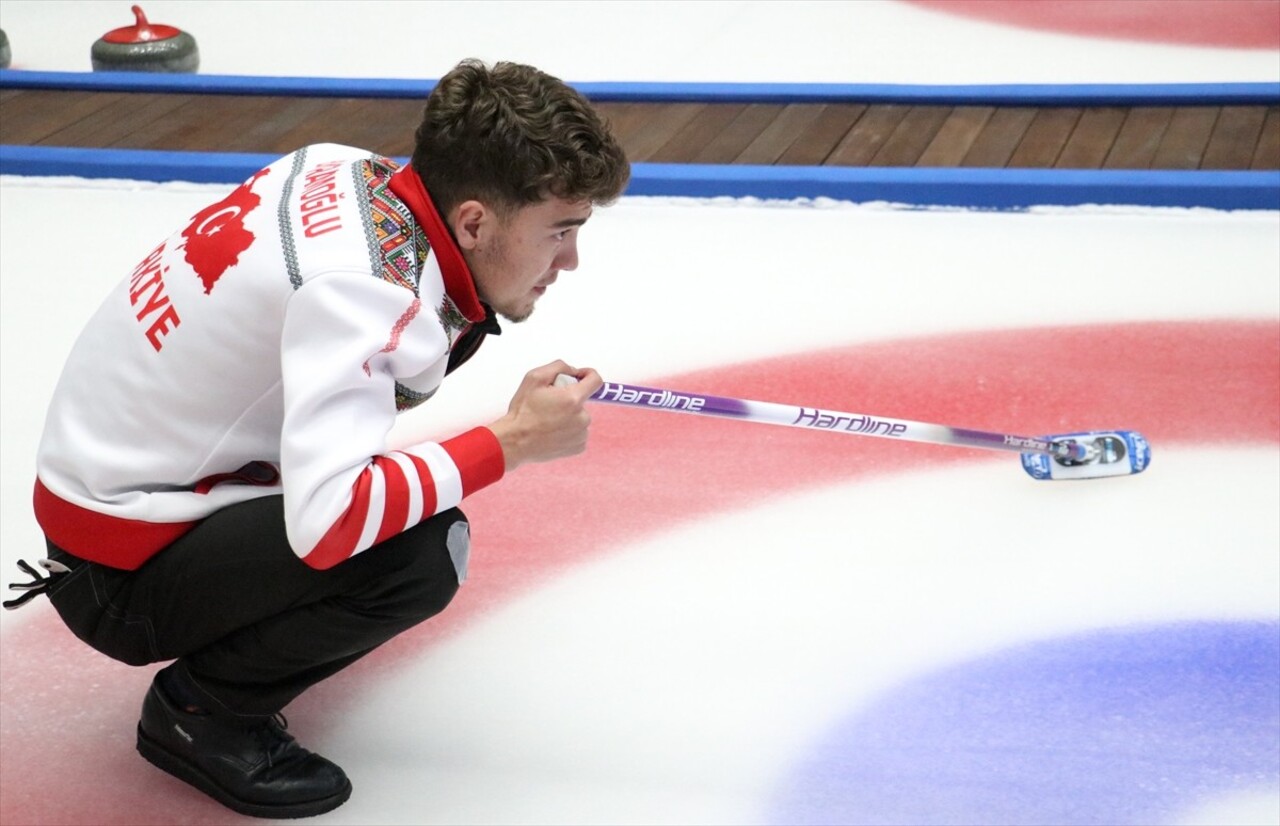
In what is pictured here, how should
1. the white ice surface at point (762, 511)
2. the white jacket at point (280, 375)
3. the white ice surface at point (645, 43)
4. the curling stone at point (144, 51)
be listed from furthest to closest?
the curling stone at point (144, 51), the white ice surface at point (645, 43), the white ice surface at point (762, 511), the white jacket at point (280, 375)

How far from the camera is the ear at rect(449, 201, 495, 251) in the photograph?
1.63 meters

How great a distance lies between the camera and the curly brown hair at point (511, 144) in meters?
1.60

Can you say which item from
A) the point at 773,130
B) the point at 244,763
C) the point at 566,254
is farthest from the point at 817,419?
the point at 773,130

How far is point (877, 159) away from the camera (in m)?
3.74

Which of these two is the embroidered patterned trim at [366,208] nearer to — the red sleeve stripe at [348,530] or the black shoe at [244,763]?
the red sleeve stripe at [348,530]

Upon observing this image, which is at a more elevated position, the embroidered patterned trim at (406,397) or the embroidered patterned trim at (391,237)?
the embroidered patterned trim at (391,237)

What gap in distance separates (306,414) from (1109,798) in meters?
1.01

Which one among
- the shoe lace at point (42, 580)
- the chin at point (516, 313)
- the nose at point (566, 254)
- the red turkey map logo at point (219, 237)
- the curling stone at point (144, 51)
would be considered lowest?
the curling stone at point (144, 51)

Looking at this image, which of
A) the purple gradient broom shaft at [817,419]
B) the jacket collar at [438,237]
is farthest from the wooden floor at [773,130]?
the jacket collar at [438,237]

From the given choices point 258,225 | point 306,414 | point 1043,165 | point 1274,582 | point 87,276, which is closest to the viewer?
point 306,414

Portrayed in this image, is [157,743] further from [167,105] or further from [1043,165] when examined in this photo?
[167,105]

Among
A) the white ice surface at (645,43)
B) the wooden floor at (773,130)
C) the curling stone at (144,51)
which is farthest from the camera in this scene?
the curling stone at (144,51)

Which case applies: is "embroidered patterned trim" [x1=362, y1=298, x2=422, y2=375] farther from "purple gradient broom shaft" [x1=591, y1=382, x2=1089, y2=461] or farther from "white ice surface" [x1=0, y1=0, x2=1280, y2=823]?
"white ice surface" [x1=0, y1=0, x2=1280, y2=823]

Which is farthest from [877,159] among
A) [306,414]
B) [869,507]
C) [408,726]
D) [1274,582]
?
[306,414]
